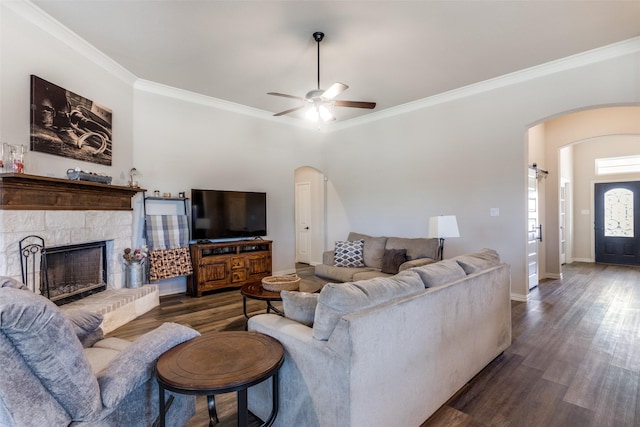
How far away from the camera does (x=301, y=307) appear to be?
75.0 inches

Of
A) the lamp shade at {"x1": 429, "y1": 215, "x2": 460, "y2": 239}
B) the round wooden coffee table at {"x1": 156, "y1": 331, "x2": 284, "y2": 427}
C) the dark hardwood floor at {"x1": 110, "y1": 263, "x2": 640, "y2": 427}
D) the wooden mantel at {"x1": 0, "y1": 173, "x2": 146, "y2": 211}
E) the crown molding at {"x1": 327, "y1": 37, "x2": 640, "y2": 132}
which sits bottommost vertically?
the dark hardwood floor at {"x1": 110, "y1": 263, "x2": 640, "y2": 427}

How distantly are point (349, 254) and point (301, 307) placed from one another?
2.91 metres

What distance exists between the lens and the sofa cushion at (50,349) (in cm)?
108

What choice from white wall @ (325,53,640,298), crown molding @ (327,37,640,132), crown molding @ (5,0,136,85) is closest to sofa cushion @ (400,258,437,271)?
white wall @ (325,53,640,298)

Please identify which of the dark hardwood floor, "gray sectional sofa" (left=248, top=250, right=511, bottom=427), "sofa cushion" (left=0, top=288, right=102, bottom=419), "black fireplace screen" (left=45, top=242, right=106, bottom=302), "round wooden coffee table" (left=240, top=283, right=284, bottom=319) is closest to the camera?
"sofa cushion" (left=0, top=288, right=102, bottom=419)

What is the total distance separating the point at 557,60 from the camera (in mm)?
3957

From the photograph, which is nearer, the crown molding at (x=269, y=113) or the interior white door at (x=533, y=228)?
the crown molding at (x=269, y=113)

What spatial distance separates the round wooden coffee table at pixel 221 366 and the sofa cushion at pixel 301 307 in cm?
21

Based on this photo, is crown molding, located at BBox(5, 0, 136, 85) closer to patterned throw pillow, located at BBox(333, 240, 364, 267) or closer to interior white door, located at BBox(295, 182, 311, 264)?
patterned throw pillow, located at BBox(333, 240, 364, 267)

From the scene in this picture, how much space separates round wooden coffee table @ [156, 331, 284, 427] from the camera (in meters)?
1.30

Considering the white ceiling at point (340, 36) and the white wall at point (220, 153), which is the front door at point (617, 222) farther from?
the white wall at point (220, 153)

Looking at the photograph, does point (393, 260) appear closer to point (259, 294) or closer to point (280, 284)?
point (280, 284)

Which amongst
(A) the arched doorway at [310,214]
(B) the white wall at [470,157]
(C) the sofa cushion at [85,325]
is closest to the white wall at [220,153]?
(A) the arched doorway at [310,214]

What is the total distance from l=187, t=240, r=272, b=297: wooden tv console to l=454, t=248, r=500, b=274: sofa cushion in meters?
2.91
